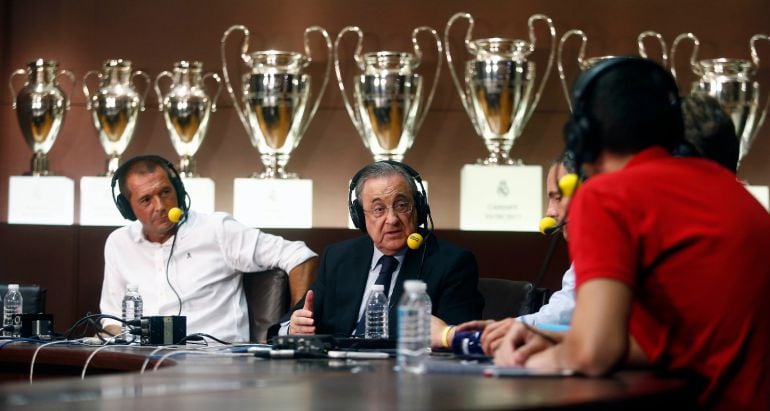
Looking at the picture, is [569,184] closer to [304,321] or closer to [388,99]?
[304,321]

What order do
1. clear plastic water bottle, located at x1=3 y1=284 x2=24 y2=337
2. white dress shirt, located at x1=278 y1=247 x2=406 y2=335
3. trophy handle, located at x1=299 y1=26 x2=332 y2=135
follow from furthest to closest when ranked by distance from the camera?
1. trophy handle, located at x1=299 y1=26 x2=332 y2=135
2. clear plastic water bottle, located at x1=3 y1=284 x2=24 y2=337
3. white dress shirt, located at x1=278 y1=247 x2=406 y2=335

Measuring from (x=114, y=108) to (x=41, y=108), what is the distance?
11.3 inches

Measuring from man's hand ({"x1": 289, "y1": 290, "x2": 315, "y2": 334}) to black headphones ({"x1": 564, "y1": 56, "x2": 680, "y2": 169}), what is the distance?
1196 mm

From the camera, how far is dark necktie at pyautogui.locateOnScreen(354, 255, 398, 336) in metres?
3.03

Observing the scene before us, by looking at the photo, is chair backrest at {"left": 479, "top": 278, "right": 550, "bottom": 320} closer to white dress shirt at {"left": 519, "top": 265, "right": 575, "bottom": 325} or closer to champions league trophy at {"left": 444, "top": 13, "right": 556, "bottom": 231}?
white dress shirt at {"left": 519, "top": 265, "right": 575, "bottom": 325}

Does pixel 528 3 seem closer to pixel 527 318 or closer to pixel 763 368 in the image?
pixel 527 318

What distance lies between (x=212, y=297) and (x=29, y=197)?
3.46 feet

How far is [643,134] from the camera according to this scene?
5.78ft

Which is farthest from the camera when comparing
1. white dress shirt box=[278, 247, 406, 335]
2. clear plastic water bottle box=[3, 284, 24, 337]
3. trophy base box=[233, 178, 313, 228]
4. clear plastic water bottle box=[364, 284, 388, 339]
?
trophy base box=[233, 178, 313, 228]

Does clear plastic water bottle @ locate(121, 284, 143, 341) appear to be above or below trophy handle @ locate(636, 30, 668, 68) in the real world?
below

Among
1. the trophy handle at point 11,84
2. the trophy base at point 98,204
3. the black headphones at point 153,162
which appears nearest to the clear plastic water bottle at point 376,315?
the black headphones at point 153,162

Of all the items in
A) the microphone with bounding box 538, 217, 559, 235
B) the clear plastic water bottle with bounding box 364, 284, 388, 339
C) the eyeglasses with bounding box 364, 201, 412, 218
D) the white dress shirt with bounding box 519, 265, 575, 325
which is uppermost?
the eyeglasses with bounding box 364, 201, 412, 218

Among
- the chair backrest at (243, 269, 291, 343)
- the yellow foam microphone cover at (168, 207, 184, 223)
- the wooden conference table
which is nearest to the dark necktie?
the chair backrest at (243, 269, 291, 343)

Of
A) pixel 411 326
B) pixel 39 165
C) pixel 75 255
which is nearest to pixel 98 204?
pixel 75 255
